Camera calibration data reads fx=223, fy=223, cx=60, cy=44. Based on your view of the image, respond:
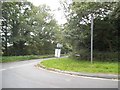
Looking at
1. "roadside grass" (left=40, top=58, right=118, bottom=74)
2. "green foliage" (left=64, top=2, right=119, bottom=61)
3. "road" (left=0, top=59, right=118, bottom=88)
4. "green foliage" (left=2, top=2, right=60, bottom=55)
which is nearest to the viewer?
"road" (left=0, top=59, right=118, bottom=88)

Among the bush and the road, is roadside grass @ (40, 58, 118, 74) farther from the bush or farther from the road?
the bush

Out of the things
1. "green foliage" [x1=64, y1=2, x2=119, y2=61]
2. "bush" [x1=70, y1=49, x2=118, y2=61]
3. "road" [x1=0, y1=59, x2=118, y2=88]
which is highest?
"green foliage" [x1=64, y1=2, x2=119, y2=61]

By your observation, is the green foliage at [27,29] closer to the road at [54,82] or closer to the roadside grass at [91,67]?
the roadside grass at [91,67]

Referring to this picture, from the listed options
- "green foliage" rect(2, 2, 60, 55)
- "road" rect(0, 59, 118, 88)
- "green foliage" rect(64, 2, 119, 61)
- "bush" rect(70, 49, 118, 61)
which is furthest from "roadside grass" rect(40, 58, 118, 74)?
"green foliage" rect(2, 2, 60, 55)

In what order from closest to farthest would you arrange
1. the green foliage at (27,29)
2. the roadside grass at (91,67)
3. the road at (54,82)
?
the road at (54,82), the roadside grass at (91,67), the green foliage at (27,29)

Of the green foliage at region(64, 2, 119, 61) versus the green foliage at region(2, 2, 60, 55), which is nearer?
the green foliage at region(64, 2, 119, 61)

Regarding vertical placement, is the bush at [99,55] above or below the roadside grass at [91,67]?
above

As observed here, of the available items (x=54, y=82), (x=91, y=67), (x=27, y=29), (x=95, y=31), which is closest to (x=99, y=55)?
(x=95, y=31)

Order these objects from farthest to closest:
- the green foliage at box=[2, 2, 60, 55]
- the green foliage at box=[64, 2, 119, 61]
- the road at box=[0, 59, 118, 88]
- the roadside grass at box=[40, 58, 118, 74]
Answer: the green foliage at box=[2, 2, 60, 55]
the green foliage at box=[64, 2, 119, 61]
the roadside grass at box=[40, 58, 118, 74]
the road at box=[0, 59, 118, 88]

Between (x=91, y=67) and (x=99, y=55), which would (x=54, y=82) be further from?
(x=99, y=55)

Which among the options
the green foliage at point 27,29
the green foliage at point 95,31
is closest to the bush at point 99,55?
the green foliage at point 95,31

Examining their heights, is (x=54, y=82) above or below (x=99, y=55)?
below

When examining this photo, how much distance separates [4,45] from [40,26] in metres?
6.84

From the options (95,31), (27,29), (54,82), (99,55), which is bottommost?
(54,82)
